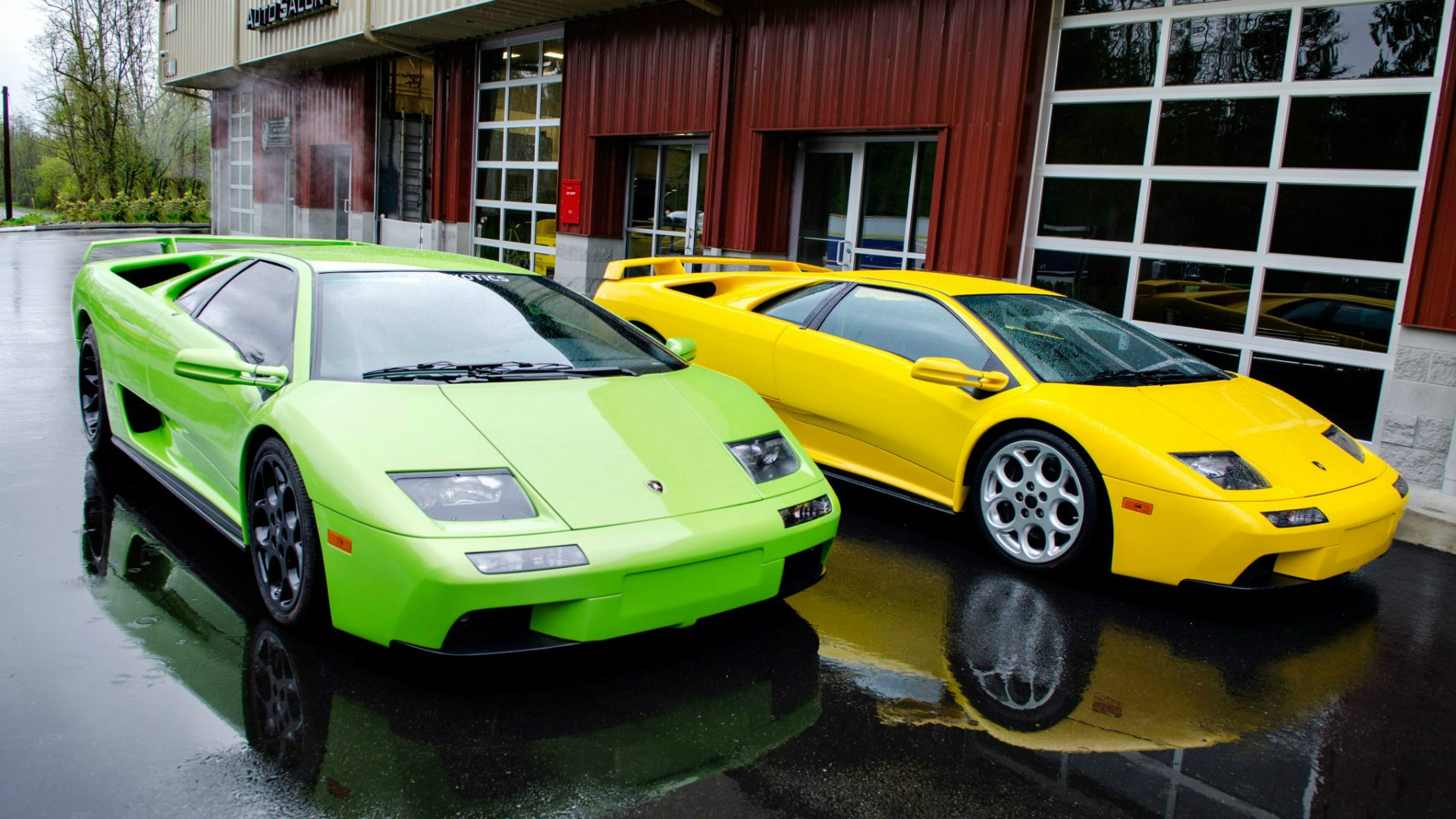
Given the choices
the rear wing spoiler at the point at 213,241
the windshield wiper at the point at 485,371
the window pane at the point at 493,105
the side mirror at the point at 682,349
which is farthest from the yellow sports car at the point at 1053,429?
the window pane at the point at 493,105

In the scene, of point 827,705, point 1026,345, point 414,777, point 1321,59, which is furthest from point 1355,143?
point 414,777

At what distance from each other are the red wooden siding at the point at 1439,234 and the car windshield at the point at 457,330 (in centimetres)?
498

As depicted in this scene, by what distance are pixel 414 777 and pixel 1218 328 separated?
6865 millimetres

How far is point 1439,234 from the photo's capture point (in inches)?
243

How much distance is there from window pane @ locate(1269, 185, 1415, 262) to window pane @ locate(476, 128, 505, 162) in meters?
11.0

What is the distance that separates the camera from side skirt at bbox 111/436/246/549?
11.9 ft

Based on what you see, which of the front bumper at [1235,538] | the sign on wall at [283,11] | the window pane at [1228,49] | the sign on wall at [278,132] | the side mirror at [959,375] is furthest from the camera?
the sign on wall at [278,132]

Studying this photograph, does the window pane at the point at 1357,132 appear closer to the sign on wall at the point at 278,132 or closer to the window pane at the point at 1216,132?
the window pane at the point at 1216,132

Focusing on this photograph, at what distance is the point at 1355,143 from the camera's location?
6.78 m

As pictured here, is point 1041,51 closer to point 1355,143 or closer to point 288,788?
point 1355,143

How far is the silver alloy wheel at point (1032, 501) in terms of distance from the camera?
4.29m

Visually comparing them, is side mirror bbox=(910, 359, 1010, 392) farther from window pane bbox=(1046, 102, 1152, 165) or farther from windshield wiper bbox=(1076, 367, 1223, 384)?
window pane bbox=(1046, 102, 1152, 165)

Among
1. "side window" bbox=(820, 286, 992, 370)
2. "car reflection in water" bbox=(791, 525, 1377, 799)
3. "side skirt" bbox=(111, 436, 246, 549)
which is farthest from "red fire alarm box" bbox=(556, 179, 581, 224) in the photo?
"car reflection in water" bbox=(791, 525, 1377, 799)

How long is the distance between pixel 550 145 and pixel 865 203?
5718mm
